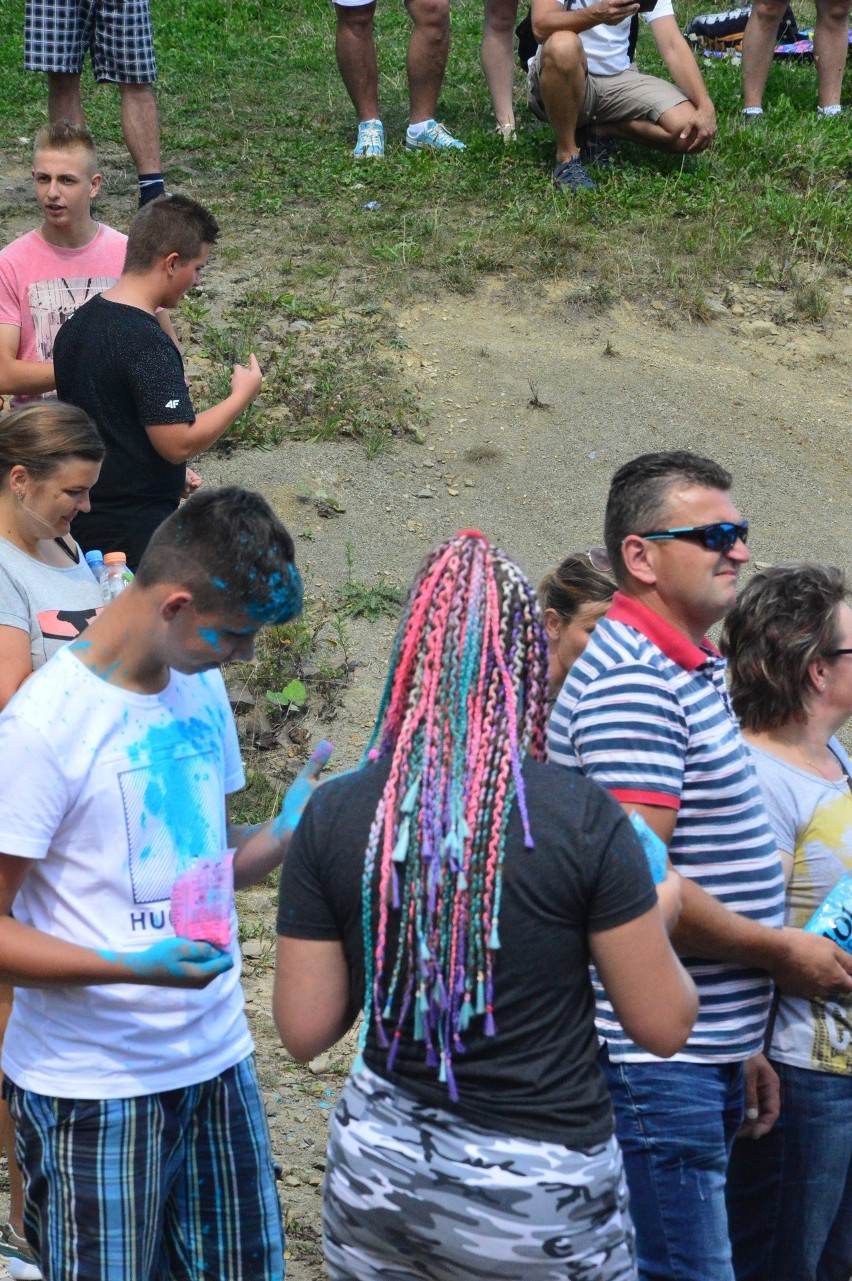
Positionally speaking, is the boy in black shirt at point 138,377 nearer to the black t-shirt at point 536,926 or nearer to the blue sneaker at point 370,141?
the black t-shirt at point 536,926

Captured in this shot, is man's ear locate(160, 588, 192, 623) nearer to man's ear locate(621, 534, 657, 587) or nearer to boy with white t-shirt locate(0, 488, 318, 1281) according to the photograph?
boy with white t-shirt locate(0, 488, 318, 1281)

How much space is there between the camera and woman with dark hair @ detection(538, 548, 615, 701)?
3.51m

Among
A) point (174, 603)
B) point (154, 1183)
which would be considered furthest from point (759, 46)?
point (154, 1183)

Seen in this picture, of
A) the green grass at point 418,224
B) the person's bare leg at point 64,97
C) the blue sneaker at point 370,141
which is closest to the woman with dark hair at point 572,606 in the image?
the green grass at point 418,224

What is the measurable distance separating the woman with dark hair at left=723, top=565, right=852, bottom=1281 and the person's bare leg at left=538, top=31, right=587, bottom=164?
5669 millimetres

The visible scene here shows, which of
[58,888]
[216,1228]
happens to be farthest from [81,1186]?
[58,888]

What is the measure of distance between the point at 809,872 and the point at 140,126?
18.6 feet

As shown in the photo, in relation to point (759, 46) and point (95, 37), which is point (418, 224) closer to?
point (95, 37)

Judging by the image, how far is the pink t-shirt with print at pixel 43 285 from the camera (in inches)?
178

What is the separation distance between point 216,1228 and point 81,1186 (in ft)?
0.99

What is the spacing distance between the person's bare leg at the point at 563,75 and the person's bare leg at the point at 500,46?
729 mm

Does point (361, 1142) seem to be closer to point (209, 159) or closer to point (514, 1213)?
point (514, 1213)

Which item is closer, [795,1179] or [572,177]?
[795,1179]

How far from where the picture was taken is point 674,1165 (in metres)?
2.44
